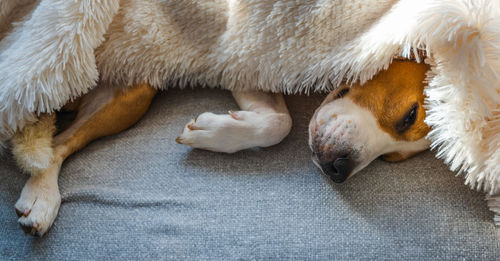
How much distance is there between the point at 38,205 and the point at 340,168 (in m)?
0.73

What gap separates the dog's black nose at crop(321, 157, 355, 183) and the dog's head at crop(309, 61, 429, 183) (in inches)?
0.5

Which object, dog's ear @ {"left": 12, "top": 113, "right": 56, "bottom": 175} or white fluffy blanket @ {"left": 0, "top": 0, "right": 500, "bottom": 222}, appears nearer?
white fluffy blanket @ {"left": 0, "top": 0, "right": 500, "bottom": 222}

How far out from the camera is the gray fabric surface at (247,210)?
0.91m

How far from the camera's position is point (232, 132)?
1120 mm

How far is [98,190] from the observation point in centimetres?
106

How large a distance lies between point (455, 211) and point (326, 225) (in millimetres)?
293

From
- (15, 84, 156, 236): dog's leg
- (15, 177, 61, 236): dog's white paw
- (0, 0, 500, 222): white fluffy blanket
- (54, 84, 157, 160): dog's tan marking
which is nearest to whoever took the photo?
(0, 0, 500, 222): white fluffy blanket

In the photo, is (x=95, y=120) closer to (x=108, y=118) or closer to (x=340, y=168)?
(x=108, y=118)

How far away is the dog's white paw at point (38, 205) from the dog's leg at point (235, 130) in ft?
1.13

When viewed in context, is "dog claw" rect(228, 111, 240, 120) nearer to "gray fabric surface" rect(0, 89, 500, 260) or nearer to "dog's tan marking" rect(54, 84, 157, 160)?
"gray fabric surface" rect(0, 89, 500, 260)

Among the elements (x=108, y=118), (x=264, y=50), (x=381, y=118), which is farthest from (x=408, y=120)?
(x=108, y=118)

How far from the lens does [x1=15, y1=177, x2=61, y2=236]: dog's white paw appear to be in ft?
3.15

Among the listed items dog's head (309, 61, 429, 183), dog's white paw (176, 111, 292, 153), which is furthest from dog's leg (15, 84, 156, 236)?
dog's head (309, 61, 429, 183)

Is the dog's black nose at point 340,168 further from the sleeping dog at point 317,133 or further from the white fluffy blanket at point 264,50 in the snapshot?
the white fluffy blanket at point 264,50
